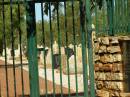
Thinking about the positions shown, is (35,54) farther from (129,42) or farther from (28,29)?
(129,42)

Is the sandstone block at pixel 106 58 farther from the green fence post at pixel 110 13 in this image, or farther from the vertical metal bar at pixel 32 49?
the vertical metal bar at pixel 32 49

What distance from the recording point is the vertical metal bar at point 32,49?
6.81m

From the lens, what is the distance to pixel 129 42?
7.73 meters

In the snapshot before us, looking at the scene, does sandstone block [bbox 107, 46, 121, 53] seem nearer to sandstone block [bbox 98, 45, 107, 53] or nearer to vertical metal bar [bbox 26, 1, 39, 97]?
sandstone block [bbox 98, 45, 107, 53]

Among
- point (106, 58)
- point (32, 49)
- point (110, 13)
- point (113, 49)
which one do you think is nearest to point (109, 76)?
point (106, 58)

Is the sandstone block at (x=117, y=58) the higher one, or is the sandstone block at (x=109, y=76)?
the sandstone block at (x=117, y=58)

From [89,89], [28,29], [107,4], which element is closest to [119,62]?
[89,89]

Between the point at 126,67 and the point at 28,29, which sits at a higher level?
the point at 28,29

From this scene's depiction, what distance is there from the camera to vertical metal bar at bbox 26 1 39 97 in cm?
681

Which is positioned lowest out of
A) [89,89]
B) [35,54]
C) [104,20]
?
[89,89]

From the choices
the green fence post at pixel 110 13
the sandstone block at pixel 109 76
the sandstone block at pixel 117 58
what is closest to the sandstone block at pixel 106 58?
the sandstone block at pixel 117 58

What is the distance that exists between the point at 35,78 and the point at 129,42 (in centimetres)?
188

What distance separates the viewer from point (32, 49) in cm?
682

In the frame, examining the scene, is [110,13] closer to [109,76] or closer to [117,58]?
[117,58]
